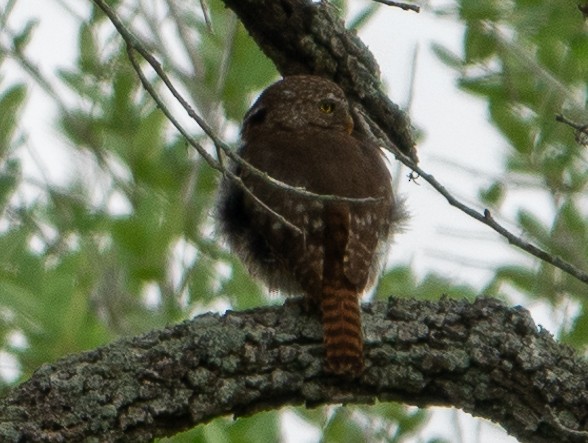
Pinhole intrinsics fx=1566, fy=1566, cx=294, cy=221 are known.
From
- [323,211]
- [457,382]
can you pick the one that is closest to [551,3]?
[323,211]

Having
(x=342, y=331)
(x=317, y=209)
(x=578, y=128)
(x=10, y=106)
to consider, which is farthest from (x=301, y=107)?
(x=10, y=106)

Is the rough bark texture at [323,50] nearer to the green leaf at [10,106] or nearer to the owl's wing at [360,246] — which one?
the owl's wing at [360,246]

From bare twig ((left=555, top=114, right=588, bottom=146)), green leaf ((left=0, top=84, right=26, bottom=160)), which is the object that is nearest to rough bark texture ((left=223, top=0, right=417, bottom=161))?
bare twig ((left=555, top=114, right=588, bottom=146))

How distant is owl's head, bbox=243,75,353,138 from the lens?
492 cm

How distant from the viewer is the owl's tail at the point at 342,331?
381cm

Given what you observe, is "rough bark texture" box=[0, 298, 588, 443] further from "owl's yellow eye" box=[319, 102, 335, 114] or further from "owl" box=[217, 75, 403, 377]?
"owl's yellow eye" box=[319, 102, 335, 114]

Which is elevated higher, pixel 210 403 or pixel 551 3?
pixel 551 3

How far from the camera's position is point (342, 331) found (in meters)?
3.90

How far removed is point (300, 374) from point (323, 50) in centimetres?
127

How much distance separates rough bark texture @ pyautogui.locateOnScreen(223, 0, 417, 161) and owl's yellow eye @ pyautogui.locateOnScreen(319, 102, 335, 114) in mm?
70

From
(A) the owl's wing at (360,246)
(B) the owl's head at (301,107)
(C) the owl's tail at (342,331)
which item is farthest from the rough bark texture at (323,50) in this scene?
(C) the owl's tail at (342,331)

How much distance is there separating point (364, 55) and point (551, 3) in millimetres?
1167

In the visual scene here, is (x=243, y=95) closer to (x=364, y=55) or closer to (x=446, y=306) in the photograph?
(x=364, y=55)

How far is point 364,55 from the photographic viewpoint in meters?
4.82
